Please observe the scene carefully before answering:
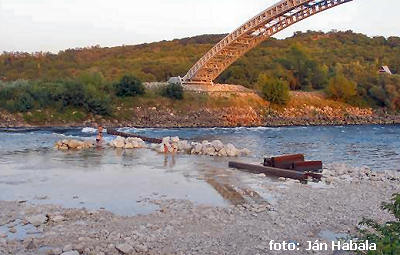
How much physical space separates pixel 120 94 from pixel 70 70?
31.5 meters

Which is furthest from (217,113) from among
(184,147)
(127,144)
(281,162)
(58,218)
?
(58,218)

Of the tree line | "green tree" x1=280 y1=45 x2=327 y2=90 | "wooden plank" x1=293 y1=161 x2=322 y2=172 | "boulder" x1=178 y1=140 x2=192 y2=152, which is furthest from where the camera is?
"green tree" x1=280 y1=45 x2=327 y2=90

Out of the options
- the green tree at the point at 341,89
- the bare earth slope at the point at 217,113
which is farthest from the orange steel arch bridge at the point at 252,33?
the green tree at the point at 341,89

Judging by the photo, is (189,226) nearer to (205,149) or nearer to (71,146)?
(205,149)

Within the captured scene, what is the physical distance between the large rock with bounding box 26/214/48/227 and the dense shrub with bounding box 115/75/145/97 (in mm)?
34313

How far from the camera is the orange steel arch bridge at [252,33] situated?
4203cm

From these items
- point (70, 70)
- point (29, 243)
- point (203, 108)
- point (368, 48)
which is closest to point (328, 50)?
point (368, 48)

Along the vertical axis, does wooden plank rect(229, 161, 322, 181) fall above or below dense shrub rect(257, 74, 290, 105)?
below

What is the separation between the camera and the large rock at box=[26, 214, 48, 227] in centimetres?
884

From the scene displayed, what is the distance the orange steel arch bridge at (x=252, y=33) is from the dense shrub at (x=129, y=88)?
793 cm

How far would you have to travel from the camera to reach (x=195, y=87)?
158 feet

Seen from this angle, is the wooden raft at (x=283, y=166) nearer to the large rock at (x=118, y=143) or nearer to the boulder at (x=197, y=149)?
the boulder at (x=197, y=149)

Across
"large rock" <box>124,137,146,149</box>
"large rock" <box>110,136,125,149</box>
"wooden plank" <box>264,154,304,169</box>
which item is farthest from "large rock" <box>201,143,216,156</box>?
"wooden plank" <box>264,154,304,169</box>

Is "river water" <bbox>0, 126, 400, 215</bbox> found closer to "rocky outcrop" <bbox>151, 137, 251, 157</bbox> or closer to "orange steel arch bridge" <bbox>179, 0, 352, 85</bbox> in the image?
"rocky outcrop" <bbox>151, 137, 251, 157</bbox>
